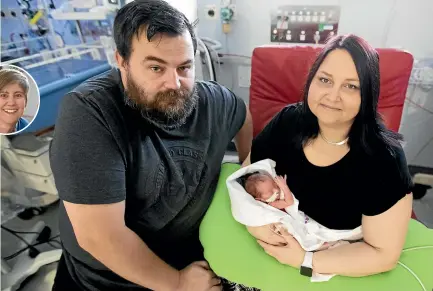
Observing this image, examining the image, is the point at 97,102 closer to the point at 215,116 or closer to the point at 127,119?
the point at 127,119

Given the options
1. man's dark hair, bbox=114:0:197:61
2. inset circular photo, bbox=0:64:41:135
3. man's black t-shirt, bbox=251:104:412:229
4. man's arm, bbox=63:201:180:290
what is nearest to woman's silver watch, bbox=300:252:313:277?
man's black t-shirt, bbox=251:104:412:229

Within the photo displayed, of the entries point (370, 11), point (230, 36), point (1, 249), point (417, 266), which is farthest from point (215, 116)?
point (1, 249)

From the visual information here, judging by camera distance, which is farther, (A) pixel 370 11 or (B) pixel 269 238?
(A) pixel 370 11

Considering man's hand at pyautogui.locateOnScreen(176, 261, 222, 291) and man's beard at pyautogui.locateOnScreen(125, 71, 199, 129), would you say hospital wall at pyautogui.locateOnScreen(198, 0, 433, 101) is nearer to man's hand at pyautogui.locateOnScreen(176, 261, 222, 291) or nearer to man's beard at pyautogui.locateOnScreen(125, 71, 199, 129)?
man's beard at pyautogui.locateOnScreen(125, 71, 199, 129)

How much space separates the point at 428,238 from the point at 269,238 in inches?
19.4

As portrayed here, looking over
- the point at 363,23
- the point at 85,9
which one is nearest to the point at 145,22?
the point at 85,9

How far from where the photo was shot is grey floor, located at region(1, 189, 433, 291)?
1.69 m

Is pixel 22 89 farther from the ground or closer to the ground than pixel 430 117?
farther from the ground

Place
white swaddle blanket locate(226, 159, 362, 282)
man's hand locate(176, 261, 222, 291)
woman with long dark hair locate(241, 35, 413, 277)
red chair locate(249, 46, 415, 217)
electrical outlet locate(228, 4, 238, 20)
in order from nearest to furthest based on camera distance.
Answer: woman with long dark hair locate(241, 35, 413, 277) → white swaddle blanket locate(226, 159, 362, 282) → man's hand locate(176, 261, 222, 291) → red chair locate(249, 46, 415, 217) → electrical outlet locate(228, 4, 238, 20)

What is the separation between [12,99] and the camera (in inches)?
38.2

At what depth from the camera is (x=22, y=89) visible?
996 mm

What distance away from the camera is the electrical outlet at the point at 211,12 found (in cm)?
198

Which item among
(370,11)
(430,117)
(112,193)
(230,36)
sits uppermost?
(370,11)

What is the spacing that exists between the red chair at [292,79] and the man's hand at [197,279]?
2.36 ft
